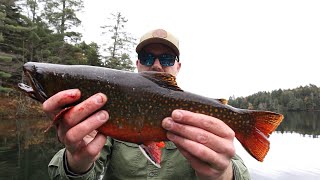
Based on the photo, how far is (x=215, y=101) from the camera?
2850mm

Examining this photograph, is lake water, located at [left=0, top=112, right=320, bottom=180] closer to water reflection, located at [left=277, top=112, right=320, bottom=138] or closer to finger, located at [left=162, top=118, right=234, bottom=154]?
finger, located at [left=162, top=118, right=234, bottom=154]

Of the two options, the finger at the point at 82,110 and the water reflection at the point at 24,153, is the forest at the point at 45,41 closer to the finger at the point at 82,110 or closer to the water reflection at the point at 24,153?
the water reflection at the point at 24,153

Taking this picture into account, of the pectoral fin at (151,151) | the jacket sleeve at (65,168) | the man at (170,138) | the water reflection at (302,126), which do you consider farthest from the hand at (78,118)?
the water reflection at (302,126)

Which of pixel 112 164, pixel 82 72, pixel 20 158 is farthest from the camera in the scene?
pixel 20 158

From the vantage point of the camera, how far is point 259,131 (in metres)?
2.96

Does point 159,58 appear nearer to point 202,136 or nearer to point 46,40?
point 202,136

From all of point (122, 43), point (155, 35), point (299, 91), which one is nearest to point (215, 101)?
point (155, 35)

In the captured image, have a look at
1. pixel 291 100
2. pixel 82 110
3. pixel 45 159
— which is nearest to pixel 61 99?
pixel 82 110

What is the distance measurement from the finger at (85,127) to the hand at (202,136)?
1.83ft

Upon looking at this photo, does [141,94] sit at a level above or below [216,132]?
above

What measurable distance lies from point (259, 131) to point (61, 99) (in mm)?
1816

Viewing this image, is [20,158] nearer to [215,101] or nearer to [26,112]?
[215,101]

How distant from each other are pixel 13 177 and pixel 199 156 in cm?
1205

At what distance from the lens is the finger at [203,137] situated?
2617 mm
